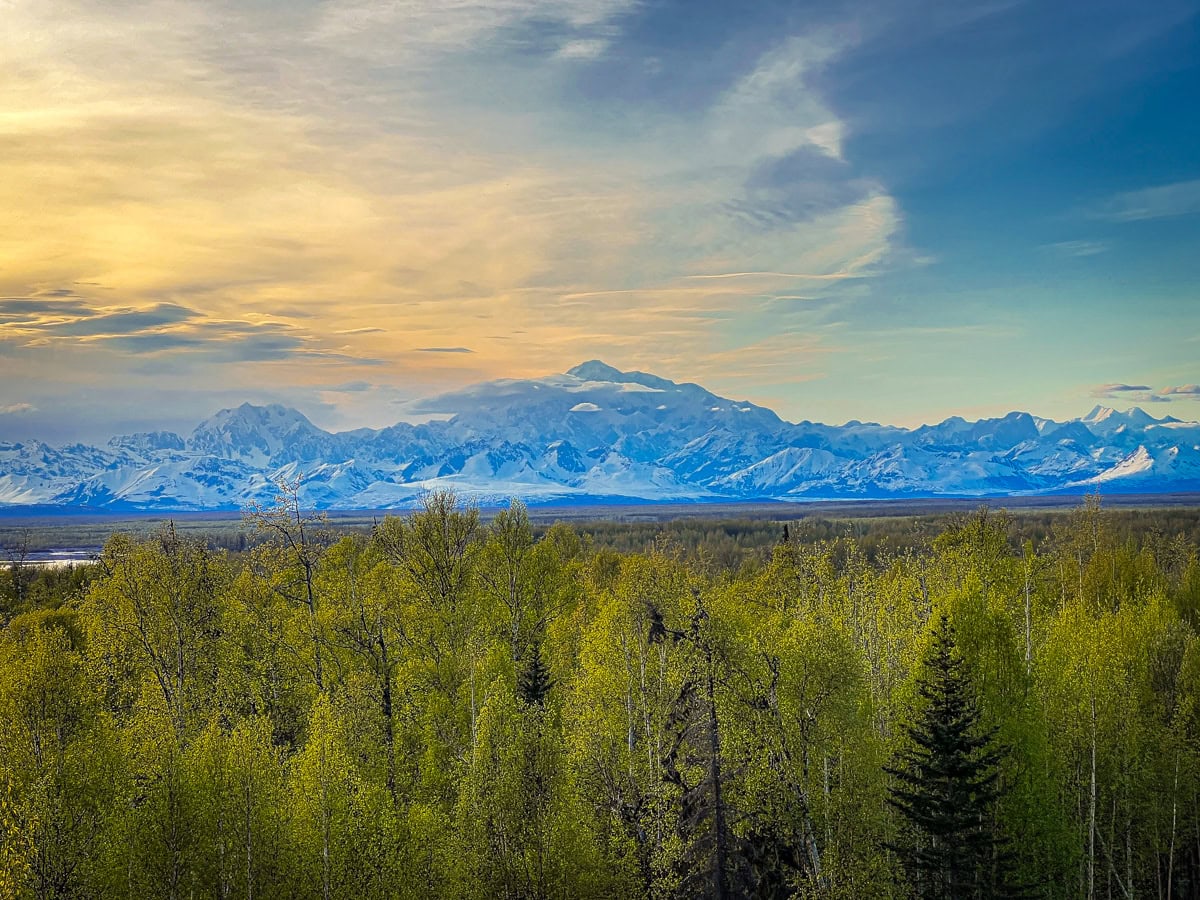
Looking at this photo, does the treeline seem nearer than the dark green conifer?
Result: Yes

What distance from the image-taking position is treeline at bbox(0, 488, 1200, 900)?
99.3 feet

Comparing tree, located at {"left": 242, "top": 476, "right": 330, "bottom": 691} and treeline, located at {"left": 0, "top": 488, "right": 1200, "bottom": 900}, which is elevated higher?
tree, located at {"left": 242, "top": 476, "right": 330, "bottom": 691}

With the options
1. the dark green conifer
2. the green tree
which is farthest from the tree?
the green tree

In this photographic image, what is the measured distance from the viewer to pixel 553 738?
1329 inches

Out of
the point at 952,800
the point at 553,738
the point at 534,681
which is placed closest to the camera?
the point at 952,800

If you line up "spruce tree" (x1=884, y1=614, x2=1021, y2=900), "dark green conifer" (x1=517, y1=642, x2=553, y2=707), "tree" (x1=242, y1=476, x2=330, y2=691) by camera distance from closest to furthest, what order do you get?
"spruce tree" (x1=884, y1=614, x2=1021, y2=900) → "tree" (x1=242, y1=476, x2=330, y2=691) → "dark green conifer" (x1=517, y1=642, x2=553, y2=707)

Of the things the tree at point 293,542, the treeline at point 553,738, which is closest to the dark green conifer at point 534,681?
the treeline at point 553,738

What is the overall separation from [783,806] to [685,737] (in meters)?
5.60

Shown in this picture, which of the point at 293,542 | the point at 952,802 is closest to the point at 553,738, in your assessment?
the point at 952,802

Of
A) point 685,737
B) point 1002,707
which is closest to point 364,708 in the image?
point 685,737

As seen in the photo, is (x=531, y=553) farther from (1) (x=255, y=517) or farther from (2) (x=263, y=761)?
(2) (x=263, y=761)

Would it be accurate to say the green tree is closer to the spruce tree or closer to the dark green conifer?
the spruce tree

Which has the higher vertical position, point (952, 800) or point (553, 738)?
point (553, 738)

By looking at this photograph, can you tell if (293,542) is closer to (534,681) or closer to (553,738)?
(534,681)
